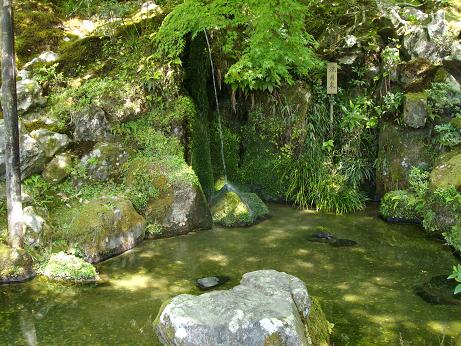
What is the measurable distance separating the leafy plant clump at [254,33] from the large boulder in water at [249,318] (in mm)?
5448

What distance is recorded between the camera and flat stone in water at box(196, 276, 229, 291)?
7.19 meters

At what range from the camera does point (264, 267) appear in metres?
7.91

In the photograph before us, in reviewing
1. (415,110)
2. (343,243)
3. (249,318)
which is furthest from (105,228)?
(415,110)

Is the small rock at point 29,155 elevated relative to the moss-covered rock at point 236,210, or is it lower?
elevated

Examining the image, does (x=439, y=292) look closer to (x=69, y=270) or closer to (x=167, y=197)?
(x=167, y=197)

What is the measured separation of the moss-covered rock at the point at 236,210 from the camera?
9.98 meters

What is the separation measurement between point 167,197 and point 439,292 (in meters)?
5.17

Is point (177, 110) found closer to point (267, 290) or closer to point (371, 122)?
point (371, 122)

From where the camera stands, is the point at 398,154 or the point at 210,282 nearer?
the point at 210,282

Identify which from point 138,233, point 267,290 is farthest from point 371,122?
point 267,290

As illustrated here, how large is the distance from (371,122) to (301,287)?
21.8 feet

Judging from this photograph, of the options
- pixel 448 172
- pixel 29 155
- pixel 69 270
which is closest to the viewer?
pixel 69 270

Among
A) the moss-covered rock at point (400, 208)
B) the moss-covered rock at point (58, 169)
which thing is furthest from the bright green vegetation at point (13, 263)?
the moss-covered rock at point (400, 208)

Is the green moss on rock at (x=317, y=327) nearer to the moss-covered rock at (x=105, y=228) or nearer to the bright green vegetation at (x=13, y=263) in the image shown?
the moss-covered rock at (x=105, y=228)
